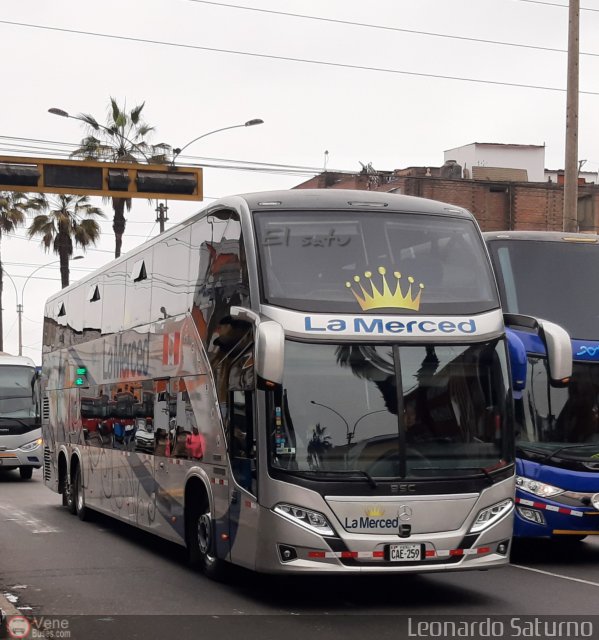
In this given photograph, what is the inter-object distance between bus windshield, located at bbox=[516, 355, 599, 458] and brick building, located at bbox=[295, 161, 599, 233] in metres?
49.5

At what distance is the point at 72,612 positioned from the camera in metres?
10.5

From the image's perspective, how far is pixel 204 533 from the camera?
12492 mm

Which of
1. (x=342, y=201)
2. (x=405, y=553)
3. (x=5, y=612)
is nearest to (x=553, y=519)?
(x=405, y=553)

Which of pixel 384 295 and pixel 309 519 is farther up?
pixel 384 295

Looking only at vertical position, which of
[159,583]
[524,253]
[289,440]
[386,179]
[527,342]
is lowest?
[159,583]

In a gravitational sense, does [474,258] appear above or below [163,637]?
above

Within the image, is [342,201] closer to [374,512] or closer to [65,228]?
[374,512]

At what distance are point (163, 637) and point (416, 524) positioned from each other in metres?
2.42

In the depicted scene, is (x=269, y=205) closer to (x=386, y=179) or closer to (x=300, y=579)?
(x=300, y=579)

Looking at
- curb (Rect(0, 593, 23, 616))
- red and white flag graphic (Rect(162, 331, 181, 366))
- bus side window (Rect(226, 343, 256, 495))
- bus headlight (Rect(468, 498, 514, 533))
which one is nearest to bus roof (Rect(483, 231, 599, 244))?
red and white flag graphic (Rect(162, 331, 181, 366))

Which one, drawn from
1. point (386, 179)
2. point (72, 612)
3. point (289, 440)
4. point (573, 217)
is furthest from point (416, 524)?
point (386, 179)

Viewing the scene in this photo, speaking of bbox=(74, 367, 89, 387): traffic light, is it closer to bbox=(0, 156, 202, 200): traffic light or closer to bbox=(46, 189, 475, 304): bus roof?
bbox=(0, 156, 202, 200): traffic light

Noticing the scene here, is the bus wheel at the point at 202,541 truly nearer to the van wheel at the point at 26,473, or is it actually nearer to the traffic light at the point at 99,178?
A: the traffic light at the point at 99,178

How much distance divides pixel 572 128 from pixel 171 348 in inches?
436
